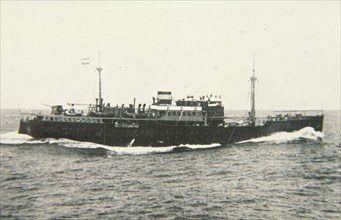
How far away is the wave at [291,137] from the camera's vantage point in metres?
46.4

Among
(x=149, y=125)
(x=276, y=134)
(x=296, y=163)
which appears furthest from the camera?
(x=276, y=134)

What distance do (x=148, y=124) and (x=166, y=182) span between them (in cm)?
1712

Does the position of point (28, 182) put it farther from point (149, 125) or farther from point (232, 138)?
point (232, 138)

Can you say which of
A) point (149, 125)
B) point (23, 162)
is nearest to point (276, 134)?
point (149, 125)

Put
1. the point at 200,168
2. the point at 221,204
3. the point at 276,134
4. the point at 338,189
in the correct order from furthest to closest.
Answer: the point at 276,134 → the point at 200,168 → the point at 338,189 → the point at 221,204

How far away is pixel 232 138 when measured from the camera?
4469 centimetres

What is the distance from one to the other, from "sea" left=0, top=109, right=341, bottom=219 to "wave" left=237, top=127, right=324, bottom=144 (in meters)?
5.80

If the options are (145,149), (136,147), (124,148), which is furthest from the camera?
(136,147)

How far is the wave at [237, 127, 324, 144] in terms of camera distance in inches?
1827

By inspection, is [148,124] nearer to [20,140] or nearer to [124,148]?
[124,148]

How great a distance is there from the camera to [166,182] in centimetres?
2442

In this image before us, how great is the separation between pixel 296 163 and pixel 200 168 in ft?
32.7

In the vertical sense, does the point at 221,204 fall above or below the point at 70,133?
below

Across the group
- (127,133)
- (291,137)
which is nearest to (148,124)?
(127,133)
